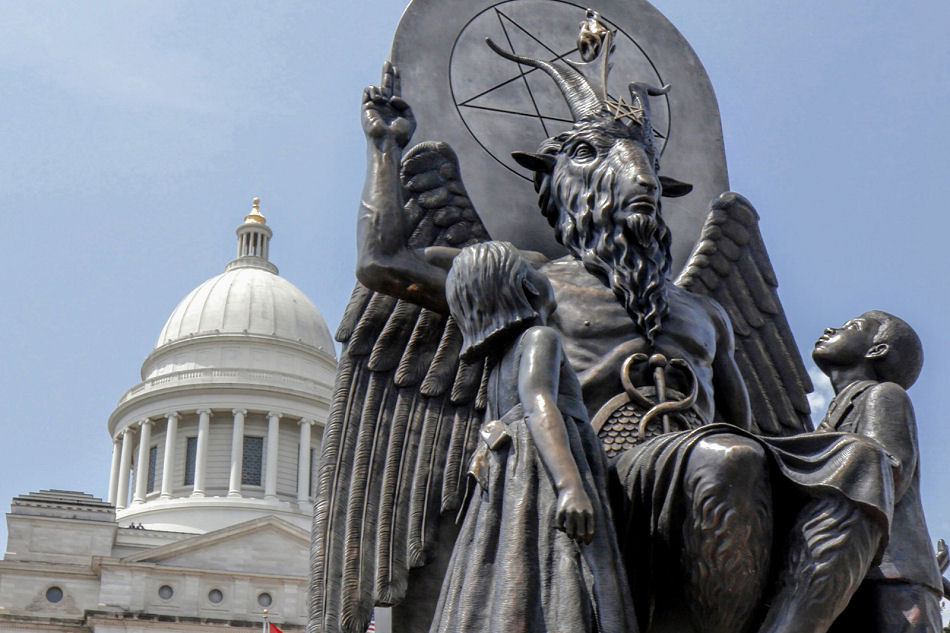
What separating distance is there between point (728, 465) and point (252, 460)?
210ft

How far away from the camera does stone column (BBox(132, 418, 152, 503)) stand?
6706 centimetres

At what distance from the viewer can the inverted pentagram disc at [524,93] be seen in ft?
20.3

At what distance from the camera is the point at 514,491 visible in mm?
4297

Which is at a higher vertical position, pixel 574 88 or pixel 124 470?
pixel 124 470

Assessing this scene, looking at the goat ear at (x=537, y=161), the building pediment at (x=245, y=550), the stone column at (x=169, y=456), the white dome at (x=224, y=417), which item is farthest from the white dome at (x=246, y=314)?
the goat ear at (x=537, y=161)

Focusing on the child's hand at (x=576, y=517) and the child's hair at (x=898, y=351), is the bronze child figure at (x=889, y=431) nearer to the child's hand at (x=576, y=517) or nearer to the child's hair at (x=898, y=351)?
the child's hair at (x=898, y=351)

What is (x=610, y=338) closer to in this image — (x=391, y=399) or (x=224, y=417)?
(x=391, y=399)

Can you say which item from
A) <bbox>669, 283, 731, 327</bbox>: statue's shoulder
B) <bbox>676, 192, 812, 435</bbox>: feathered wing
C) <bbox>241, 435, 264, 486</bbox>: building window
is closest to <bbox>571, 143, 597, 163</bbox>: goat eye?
<bbox>669, 283, 731, 327</bbox>: statue's shoulder

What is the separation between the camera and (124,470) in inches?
2692

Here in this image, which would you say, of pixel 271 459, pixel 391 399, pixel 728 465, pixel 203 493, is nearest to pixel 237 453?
pixel 271 459

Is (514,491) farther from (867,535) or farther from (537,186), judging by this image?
(537,186)

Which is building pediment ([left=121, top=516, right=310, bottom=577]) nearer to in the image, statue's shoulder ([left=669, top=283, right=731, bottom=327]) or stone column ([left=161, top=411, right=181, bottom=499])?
stone column ([left=161, top=411, right=181, bottom=499])

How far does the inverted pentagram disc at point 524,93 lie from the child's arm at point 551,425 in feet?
5.16

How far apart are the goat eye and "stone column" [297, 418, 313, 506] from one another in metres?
61.1
